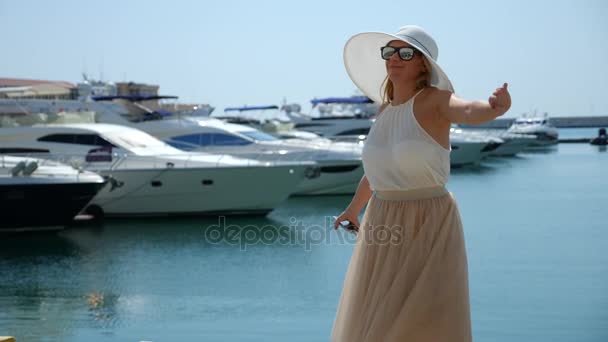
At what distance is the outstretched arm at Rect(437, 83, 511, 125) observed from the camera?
3.07m

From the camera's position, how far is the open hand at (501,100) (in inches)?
121

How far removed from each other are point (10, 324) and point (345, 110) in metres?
46.2

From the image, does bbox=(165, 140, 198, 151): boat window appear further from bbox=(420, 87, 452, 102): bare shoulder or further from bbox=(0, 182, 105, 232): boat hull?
bbox=(420, 87, 452, 102): bare shoulder

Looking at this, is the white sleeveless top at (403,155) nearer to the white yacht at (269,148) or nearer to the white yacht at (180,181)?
the white yacht at (180,181)

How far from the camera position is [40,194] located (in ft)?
50.8

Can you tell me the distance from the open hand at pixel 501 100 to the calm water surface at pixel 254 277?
16.6 ft

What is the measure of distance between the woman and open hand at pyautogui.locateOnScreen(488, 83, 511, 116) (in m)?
0.15

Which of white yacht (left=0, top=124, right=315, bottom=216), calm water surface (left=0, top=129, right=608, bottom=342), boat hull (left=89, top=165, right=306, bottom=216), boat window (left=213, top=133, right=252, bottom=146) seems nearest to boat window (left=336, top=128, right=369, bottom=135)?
boat window (left=213, top=133, right=252, bottom=146)

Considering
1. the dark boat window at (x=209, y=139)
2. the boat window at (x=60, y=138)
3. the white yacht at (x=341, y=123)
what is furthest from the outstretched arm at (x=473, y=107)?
the white yacht at (x=341, y=123)

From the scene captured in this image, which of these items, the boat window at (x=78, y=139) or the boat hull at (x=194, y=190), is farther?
the boat window at (x=78, y=139)

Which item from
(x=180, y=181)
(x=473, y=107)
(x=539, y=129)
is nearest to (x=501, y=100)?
(x=473, y=107)

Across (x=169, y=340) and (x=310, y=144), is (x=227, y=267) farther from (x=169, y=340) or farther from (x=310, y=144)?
(x=310, y=144)

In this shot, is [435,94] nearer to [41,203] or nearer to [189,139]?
[41,203]

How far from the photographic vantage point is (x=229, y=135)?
24.5 m
